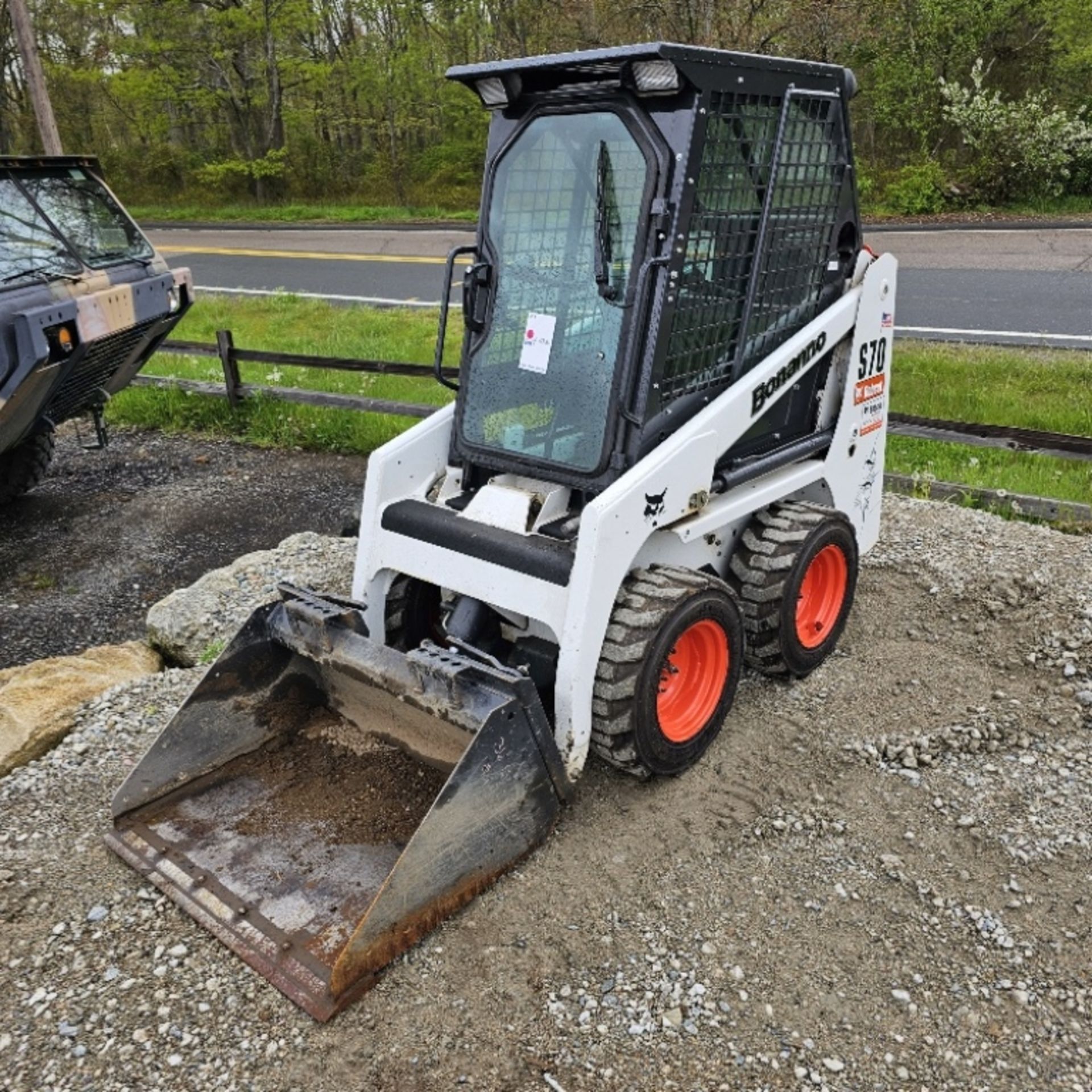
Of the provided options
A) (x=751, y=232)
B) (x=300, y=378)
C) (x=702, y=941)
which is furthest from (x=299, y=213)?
(x=702, y=941)

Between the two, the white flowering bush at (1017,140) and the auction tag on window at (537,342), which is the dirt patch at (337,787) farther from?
the white flowering bush at (1017,140)

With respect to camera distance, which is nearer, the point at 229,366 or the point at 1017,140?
the point at 229,366

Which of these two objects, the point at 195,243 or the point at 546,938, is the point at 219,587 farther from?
the point at 195,243

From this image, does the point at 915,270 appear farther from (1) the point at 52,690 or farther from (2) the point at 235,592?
(1) the point at 52,690

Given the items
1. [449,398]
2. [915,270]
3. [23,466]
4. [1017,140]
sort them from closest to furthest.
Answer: [23,466]
[449,398]
[915,270]
[1017,140]

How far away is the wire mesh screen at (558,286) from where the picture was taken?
3547mm

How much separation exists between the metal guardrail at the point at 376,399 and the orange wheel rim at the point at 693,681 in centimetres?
271

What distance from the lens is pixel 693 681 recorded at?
152 inches

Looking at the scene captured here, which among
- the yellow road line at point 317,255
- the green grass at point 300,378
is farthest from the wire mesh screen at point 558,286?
the yellow road line at point 317,255

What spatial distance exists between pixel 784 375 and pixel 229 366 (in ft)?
20.2

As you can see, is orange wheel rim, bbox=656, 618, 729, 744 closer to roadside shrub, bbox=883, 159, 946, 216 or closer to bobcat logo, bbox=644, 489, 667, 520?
bobcat logo, bbox=644, 489, 667, 520

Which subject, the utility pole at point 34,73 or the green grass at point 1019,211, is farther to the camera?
the green grass at point 1019,211

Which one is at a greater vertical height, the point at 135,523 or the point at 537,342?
the point at 537,342

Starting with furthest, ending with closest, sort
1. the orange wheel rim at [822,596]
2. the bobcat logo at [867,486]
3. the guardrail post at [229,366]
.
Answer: the guardrail post at [229,366] < the bobcat logo at [867,486] < the orange wheel rim at [822,596]
